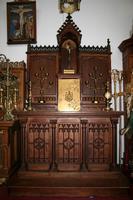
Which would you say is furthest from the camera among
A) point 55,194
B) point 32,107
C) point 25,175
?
point 32,107

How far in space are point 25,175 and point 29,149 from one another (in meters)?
0.49

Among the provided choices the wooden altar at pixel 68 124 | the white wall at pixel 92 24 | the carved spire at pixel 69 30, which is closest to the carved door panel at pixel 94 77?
the wooden altar at pixel 68 124

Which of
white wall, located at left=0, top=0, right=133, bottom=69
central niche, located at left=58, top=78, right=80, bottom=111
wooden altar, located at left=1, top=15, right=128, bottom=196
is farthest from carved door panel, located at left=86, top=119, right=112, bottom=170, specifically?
white wall, located at left=0, top=0, right=133, bottom=69

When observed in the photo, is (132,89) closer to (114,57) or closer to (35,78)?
(114,57)

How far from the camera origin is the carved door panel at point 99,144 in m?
5.19

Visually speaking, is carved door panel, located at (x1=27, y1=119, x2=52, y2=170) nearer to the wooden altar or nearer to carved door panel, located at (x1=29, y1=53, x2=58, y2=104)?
the wooden altar

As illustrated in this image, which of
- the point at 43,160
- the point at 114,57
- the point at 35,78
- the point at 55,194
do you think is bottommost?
the point at 55,194

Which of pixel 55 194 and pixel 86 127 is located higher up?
pixel 86 127

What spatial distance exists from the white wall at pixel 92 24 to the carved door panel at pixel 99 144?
1.44 meters

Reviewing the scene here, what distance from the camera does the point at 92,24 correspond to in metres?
5.99

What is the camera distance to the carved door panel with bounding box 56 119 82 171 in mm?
5199

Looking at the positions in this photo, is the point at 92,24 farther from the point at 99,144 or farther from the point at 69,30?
the point at 99,144

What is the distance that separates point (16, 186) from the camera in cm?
442

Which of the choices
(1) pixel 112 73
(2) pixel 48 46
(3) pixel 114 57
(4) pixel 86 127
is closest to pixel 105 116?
(4) pixel 86 127
